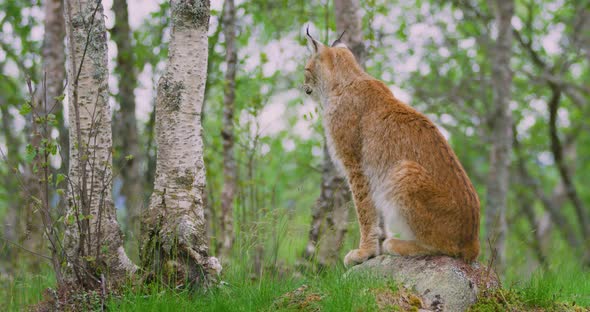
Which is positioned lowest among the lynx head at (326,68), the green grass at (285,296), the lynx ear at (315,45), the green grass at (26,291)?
the green grass at (26,291)

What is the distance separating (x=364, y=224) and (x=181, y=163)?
1.69 meters

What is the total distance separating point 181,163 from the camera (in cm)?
462

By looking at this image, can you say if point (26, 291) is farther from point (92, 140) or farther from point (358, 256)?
point (358, 256)

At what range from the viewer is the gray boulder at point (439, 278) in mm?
4258

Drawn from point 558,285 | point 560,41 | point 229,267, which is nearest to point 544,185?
point 560,41

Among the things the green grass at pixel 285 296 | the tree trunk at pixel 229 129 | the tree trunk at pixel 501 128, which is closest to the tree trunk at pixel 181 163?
the green grass at pixel 285 296

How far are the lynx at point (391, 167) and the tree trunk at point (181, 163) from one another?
1369 mm

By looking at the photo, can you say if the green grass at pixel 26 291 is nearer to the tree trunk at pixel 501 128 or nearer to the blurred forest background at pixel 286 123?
the blurred forest background at pixel 286 123

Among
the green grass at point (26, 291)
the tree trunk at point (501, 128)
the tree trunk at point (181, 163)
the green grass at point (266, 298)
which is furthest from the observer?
the tree trunk at point (501, 128)

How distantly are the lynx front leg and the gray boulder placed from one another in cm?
30

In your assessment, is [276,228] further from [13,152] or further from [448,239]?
[13,152]

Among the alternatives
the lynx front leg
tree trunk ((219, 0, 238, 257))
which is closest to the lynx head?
the lynx front leg

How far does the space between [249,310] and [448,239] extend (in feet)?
5.30

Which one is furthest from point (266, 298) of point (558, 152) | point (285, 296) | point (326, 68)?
point (558, 152)
